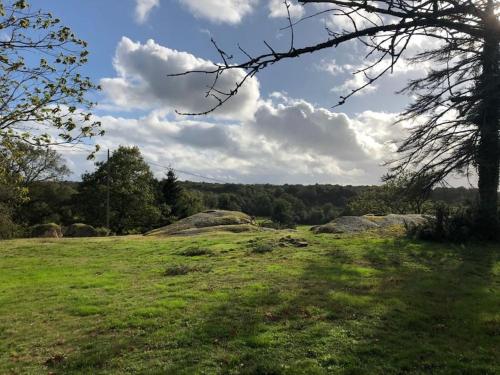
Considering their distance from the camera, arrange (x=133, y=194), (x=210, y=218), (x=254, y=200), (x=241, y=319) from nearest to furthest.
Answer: (x=241, y=319) → (x=210, y=218) → (x=133, y=194) → (x=254, y=200)

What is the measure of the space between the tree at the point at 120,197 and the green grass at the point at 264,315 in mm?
36859

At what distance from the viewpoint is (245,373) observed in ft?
21.1

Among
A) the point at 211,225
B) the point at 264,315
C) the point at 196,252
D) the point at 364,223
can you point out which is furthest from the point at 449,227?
the point at 211,225

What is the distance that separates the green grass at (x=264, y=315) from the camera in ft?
23.0

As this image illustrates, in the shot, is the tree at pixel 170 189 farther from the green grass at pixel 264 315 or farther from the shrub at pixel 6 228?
the green grass at pixel 264 315

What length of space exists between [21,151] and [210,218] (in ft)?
72.1

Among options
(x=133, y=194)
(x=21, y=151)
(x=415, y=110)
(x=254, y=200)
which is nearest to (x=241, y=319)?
(x=21, y=151)

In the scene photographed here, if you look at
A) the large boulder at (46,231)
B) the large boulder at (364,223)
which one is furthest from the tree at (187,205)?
the large boulder at (364,223)

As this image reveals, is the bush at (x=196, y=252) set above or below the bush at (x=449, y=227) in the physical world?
below

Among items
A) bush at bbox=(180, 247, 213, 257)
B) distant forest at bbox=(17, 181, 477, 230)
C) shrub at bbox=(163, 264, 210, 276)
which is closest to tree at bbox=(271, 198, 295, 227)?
distant forest at bbox=(17, 181, 477, 230)

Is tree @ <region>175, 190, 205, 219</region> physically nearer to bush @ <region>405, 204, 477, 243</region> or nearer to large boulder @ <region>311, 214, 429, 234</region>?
large boulder @ <region>311, 214, 429, 234</region>

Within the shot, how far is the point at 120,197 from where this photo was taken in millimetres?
53844

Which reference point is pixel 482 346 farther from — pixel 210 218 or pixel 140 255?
pixel 210 218

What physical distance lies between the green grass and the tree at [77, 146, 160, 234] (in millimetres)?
36859
